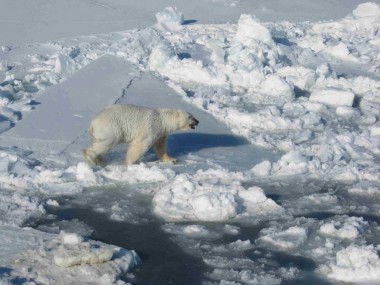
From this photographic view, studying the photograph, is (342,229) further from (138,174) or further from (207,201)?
(138,174)

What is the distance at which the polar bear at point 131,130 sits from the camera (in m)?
7.77

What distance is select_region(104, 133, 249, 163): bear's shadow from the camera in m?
8.48

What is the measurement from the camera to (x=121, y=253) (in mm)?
5711

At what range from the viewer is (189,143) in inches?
355

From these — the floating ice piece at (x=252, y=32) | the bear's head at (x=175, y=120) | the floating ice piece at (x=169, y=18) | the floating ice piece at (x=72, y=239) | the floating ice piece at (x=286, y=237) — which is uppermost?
the floating ice piece at (x=252, y=32)

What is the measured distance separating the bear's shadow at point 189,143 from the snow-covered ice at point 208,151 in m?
0.03

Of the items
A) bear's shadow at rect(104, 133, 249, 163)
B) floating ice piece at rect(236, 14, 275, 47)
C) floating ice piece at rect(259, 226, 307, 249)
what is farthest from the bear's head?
floating ice piece at rect(236, 14, 275, 47)

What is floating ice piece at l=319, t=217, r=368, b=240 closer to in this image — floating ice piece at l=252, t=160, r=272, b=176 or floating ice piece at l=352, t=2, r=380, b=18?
floating ice piece at l=252, t=160, r=272, b=176

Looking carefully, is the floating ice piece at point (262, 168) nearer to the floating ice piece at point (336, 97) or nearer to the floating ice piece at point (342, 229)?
the floating ice piece at point (342, 229)

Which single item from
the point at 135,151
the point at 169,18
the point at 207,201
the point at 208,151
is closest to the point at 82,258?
the point at 207,201

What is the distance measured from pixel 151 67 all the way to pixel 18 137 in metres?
3.93

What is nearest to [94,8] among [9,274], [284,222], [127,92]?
[127,92]

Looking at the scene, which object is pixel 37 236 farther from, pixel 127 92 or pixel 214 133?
pixel 127 92

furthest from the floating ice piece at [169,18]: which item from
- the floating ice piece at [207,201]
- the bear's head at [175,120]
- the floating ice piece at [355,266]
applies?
the floating ice piece at [355,266]
